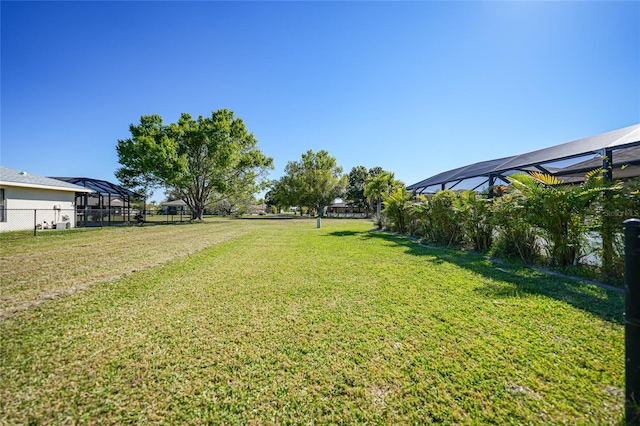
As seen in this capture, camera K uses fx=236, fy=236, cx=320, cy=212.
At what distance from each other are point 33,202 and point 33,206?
0.25 metres

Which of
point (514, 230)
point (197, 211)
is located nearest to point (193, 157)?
point (197, 211)

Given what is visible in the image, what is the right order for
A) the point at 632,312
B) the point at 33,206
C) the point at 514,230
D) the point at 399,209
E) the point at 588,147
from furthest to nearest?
the point at 33,206 < the point at 399,209 < the point at 588,147 < the point at 514,230 < the point at 632,312

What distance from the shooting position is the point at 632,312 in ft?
5.07

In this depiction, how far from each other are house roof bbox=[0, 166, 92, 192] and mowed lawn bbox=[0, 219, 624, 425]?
15027 mm

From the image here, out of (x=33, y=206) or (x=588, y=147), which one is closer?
(x=588, y=147)

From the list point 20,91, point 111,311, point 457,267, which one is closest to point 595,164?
point 457,267

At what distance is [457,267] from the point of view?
6.07 meters

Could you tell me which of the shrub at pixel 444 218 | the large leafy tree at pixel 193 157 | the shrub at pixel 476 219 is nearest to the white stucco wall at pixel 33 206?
the large leafy tree at pixel 193 157

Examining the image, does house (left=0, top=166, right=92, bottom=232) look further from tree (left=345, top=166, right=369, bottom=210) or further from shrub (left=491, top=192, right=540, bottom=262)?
tree (left=345, top=166, right=369, bottom=210)

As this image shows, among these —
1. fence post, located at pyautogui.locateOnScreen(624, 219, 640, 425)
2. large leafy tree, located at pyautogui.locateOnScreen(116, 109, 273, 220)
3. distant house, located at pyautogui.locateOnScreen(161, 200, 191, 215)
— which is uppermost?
large leafy tree, located at pyautogui.locateOnScreen(116, 109, 273, 220)

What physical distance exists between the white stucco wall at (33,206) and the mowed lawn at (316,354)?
15.2 meters

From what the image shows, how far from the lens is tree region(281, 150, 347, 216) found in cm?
4181

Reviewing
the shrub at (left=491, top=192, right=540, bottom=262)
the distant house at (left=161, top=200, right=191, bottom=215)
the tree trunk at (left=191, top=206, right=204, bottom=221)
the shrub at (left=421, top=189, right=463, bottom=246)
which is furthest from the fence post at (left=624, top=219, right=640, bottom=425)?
the distant house at (left=161, top=200, right=191, bottom=215)

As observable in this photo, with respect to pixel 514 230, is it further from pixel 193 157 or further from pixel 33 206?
pixel 193 157
